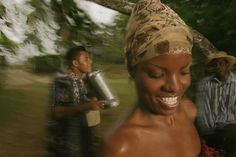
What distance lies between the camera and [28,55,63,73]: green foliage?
762cm

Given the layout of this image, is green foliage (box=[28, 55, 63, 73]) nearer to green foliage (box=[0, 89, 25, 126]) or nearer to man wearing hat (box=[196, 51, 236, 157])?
green foliage (box=[0, 89, 25, 126])

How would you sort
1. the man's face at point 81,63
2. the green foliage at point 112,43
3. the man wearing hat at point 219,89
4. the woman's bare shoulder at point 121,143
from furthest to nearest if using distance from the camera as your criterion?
the green foliage at point 112,43 → the man wearing hat at point 219,89 → the man's face at point 81,63 → the woman's bare shoulder at point 121,143

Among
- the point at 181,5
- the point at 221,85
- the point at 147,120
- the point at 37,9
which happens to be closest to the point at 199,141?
the point at 147,120

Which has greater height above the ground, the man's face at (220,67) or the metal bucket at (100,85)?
the man's face at (220,67)

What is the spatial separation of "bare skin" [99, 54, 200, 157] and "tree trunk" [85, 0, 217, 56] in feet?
7.69

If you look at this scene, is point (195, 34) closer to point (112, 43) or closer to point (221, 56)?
point (221, 56)

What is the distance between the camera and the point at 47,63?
830cm

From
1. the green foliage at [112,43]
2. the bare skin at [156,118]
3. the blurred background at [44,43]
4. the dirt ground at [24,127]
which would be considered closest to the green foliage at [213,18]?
the blurred background at [44,43]

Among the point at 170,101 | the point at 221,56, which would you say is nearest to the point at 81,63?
the point at 221,56

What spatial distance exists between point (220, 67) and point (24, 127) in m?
4.53

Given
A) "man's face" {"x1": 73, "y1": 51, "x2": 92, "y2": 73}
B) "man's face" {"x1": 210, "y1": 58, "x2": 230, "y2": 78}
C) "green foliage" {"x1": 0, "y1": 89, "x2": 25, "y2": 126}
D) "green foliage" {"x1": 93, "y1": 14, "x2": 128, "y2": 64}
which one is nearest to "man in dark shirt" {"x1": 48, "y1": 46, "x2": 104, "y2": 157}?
"man's face" {"x1": 73, "y1": 51, "x2": 92, "y2": 73}

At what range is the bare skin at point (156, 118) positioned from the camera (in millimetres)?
1506

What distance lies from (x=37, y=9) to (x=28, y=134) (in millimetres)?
2463

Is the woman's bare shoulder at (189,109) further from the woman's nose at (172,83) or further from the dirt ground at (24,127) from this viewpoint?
the dirt ground at (24,127)
